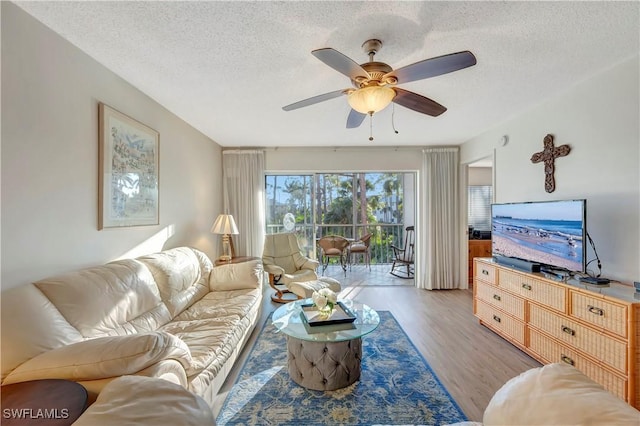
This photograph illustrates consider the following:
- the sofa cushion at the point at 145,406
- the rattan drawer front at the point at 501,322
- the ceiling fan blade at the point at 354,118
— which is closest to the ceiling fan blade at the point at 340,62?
the ceiling fan blade at the point at 354,118

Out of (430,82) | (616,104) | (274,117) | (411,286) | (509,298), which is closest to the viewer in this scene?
(616,104)

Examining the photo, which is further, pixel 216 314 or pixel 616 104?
pixel 216 314

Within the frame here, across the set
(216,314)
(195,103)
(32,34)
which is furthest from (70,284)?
(195,103)

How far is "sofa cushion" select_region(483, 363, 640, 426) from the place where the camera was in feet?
2.51

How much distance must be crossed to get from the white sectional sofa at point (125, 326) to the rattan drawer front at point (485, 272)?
2.55m

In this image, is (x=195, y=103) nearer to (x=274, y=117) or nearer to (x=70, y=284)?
(x=274, y=117)

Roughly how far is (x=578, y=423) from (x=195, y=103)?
335 cm

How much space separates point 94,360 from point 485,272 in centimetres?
347

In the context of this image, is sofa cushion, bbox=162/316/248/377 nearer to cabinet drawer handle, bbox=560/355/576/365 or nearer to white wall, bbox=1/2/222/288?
white wall, bbox=1/2/222/288

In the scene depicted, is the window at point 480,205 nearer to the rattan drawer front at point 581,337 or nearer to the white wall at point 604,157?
the white wall at point 604,157

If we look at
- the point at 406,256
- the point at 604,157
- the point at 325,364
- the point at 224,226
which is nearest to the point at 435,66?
the point at 604,157

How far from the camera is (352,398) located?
1989mm

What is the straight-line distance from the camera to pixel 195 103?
9.46ft

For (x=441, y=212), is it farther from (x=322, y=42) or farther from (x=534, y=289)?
(x=322, y=42)
